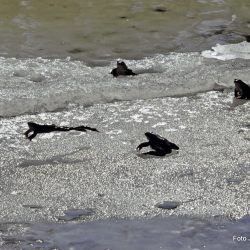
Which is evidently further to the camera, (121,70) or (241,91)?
(121,70)

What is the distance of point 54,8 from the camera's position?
8914 millimetres

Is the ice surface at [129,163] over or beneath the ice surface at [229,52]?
over

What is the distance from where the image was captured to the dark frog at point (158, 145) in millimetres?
5219

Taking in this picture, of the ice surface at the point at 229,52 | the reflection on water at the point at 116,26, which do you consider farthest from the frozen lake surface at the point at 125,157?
the reflection on water at the point at 116,26

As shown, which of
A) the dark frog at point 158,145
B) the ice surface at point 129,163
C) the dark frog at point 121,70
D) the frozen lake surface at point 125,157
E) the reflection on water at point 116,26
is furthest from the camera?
the reflection on water at point 116,26

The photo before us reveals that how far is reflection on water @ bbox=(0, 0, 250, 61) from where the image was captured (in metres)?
7.53

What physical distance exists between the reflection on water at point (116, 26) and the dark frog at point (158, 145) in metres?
2.09

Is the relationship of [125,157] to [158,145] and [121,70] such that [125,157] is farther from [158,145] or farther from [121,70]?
[121,70]

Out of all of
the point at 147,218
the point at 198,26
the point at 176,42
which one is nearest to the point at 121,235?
the point at 147,218

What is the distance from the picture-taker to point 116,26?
8242mm

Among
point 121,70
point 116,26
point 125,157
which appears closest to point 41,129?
point 125,157

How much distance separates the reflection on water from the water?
2 centimetres

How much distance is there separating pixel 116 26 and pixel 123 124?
2.68m

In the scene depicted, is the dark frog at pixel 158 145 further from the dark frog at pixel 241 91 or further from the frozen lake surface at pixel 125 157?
the dark frog at pixel 241 91
